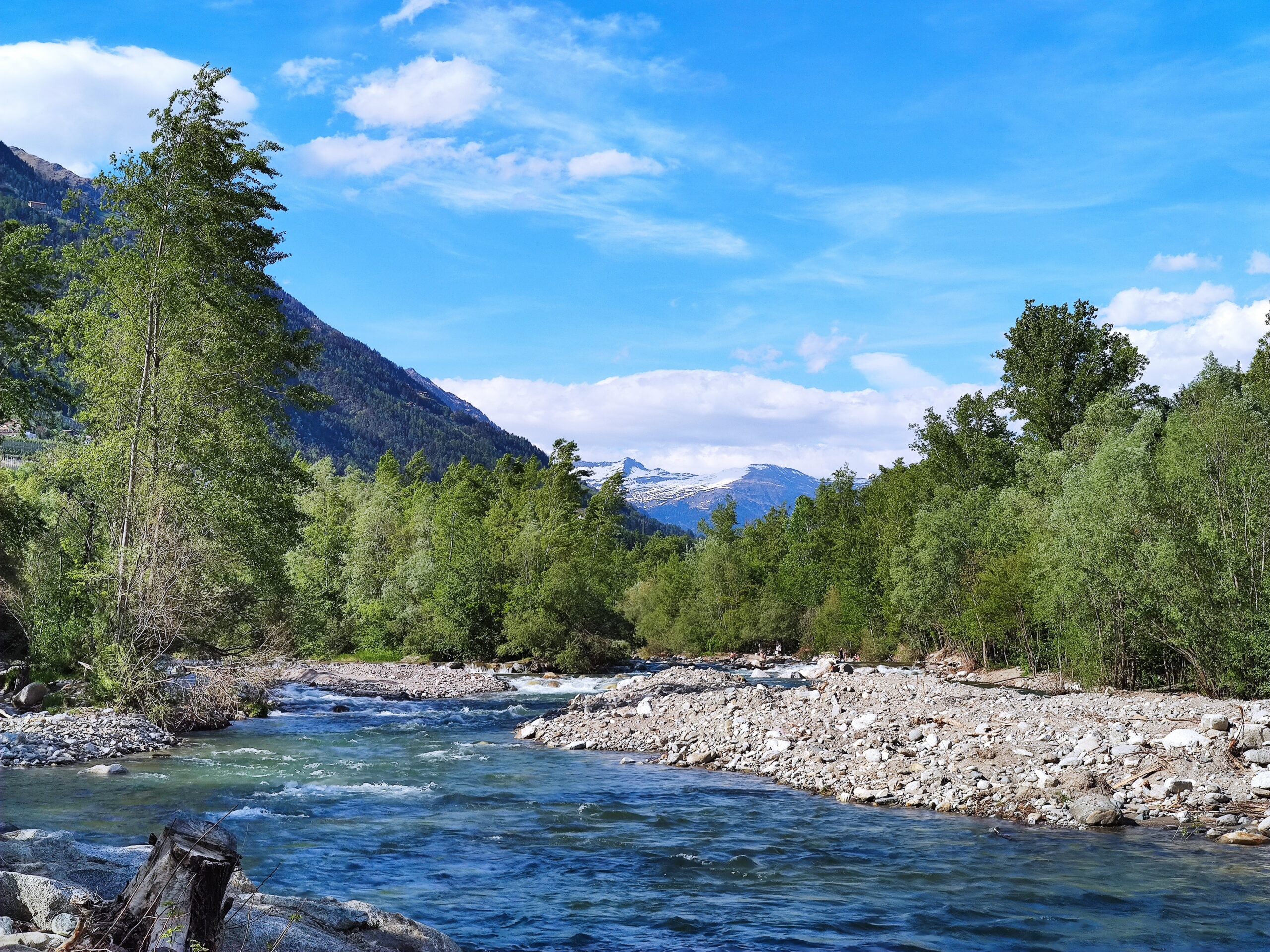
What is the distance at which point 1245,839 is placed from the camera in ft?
46.2

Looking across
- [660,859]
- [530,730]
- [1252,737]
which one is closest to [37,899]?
[660,859]

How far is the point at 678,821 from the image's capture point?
16156 mm

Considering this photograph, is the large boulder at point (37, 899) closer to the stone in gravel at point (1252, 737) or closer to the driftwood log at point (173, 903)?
the driftwood log at point (173, 903)

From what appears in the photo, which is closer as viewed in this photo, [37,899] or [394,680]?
[37,899]

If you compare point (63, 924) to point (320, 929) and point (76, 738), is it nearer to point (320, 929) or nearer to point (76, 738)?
point (320, 929)

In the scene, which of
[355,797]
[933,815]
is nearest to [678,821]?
[933,815]

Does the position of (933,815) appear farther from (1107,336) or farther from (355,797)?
(1107,336)

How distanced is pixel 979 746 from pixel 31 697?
24.3m

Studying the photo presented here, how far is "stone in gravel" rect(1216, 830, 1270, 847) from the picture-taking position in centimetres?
1400

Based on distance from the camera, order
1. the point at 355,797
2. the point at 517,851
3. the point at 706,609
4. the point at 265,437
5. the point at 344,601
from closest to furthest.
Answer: the point at 517,851, the point at 355,797, the point at 265,437, the point at 344,601, the point at 706,609

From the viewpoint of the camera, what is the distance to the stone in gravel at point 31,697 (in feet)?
79.7

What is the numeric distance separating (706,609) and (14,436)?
63292 mm

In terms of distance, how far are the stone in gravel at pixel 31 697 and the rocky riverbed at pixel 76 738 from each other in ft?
4.21

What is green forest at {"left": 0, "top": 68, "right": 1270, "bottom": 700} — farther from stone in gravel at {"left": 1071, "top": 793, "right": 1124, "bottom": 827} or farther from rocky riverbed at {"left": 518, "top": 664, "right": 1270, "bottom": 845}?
stone in gravel at {"left": 1071, "top": 793, "right": 1124, "bottom": 827}
